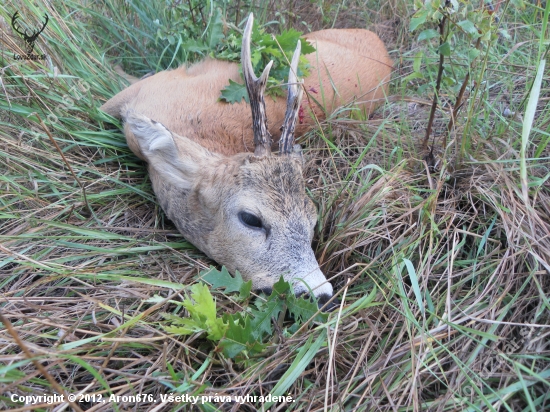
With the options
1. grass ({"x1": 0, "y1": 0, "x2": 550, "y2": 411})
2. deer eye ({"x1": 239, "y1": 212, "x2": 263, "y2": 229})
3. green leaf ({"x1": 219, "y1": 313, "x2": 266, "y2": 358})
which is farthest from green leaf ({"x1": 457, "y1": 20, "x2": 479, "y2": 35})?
green leaf ({"x1": 219, "y1": 313, "x2": 266, "y2": 358})

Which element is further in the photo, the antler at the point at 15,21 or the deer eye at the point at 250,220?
the antler at the point at 15,21

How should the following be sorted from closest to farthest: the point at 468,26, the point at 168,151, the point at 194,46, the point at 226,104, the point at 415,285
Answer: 1. the point at 415,285
2. the point at 468,26
3. the point at 168,151
4. the point at 226,104
5. the point at 194,46

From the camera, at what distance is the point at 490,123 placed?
3412mm

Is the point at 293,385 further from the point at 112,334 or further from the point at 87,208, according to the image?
the point at 87,208

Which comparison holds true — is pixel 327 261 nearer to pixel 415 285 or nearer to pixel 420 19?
pixel 415 285

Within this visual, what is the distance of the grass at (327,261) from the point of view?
2.08 metres

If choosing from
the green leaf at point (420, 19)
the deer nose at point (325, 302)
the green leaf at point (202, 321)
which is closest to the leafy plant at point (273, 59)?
the green leaf at point (420, 19)

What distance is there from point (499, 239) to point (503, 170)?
43cm

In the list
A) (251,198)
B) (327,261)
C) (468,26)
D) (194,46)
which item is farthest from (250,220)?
(194,46)

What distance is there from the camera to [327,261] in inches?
117

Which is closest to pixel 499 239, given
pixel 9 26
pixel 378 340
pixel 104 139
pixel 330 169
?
pixel 378 340

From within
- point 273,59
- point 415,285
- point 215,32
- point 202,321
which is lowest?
point 415,285

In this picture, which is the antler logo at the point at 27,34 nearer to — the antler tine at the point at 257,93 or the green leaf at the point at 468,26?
the antler tine at the point at 257,93

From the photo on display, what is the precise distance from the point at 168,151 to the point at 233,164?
0.45 m
